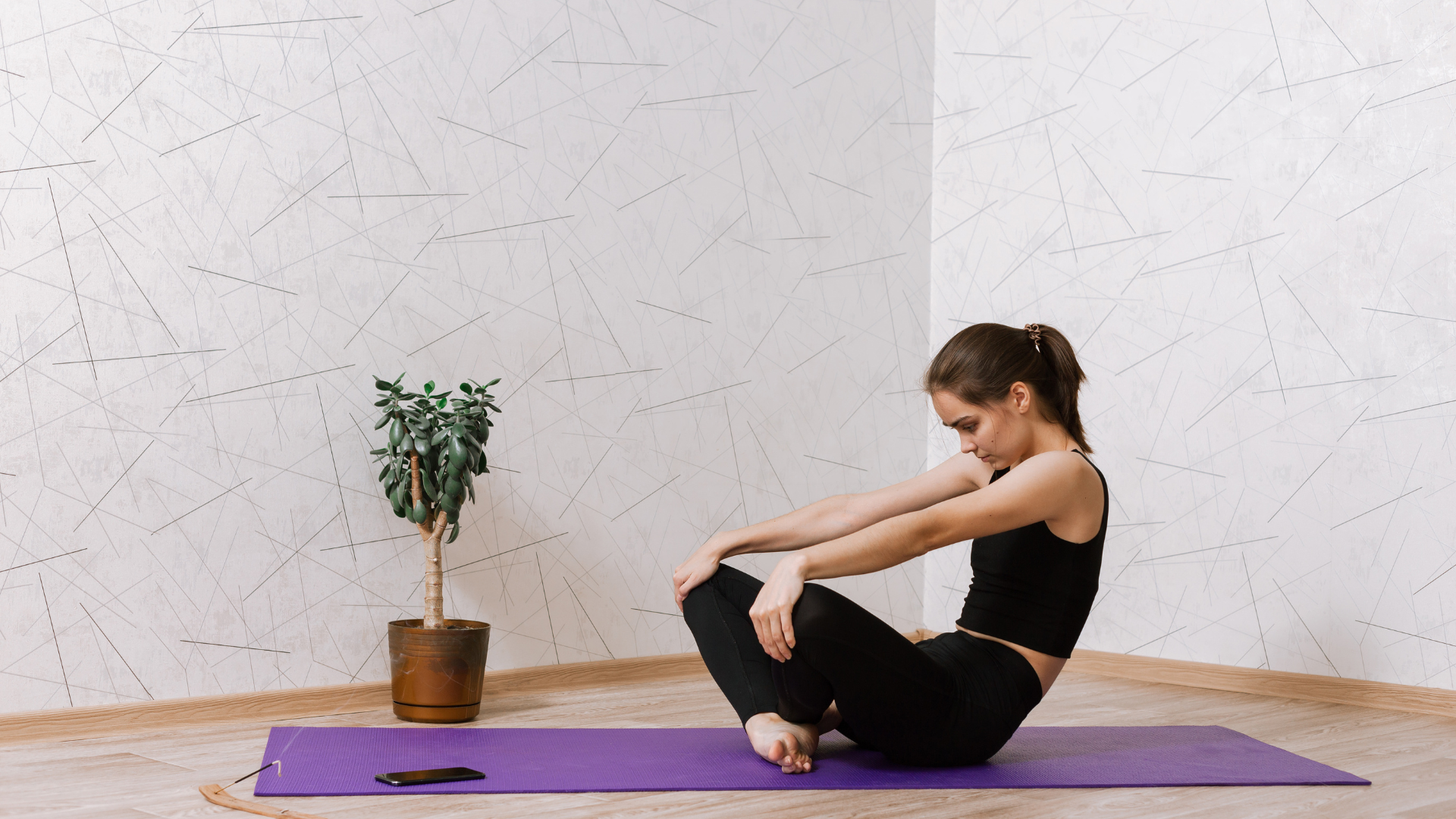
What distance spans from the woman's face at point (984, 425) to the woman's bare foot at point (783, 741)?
54 cm

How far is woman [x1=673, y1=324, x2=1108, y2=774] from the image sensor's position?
1814 mm

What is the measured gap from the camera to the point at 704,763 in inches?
79.8

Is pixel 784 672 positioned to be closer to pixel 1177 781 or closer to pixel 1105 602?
pixel 1177 781

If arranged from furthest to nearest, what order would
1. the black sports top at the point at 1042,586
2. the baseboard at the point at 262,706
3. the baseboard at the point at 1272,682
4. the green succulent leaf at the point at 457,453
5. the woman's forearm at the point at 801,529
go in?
the baseboard at the point at 1272,682 < the green succulent leaf at the point at 457,453 < the baseboard at the point at 262,706 < the woman's forearm at the point at 801,529 < the black sports top at the point at 1042,586

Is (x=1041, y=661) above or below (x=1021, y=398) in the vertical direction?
below

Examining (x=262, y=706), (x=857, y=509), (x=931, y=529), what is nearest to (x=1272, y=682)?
(x=857, y=509)

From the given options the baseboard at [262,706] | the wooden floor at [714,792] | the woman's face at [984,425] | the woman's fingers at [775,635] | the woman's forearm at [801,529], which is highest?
the woman's face at [984,425]

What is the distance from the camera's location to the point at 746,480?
3.29m

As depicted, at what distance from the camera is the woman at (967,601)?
1.81 metres

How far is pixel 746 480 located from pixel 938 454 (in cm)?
68

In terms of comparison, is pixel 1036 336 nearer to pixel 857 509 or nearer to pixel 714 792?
pixel 857 509

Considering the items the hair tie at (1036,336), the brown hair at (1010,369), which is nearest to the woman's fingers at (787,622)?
the brown hair at (1010,369)

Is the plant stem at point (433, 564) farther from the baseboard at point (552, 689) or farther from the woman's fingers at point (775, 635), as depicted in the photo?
the woman's fingers at point (775, 635)

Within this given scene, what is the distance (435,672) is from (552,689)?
0.52 meters
